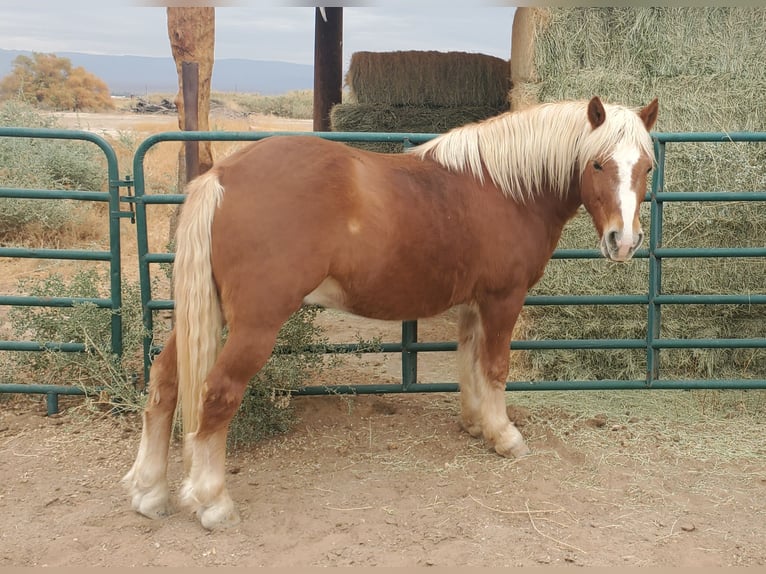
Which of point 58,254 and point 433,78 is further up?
point 433,78

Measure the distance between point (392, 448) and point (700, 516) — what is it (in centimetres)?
143

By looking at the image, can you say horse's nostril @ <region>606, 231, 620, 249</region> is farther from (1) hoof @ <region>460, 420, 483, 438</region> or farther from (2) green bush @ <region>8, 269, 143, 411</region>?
(2) green bush @ <region>8, 269, 143, 411</region>

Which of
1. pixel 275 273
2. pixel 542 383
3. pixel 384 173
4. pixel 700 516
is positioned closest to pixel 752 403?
pixel 542 383

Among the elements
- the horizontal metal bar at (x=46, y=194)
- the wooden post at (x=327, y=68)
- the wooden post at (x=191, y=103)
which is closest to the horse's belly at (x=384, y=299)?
the horizontal metal bar at (x=46, y=194)

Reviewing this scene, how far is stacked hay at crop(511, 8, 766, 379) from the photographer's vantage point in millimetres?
4352

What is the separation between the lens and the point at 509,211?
129 inches

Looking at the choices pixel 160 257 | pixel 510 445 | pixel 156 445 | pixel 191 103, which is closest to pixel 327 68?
pixel 191 103

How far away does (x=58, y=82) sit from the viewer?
98.2ft

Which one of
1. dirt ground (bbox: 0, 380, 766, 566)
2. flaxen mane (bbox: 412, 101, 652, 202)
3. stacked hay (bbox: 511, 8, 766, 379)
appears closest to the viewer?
dirt ground (bbox: 0, 380, 766, 566)

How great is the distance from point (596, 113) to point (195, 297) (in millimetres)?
1825

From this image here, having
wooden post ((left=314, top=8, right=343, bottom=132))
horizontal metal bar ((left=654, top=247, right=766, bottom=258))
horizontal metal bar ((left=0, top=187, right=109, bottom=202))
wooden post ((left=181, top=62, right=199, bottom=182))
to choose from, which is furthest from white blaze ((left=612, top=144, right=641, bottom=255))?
wooden post ((left=314, top=8, right=343, bottom=132))

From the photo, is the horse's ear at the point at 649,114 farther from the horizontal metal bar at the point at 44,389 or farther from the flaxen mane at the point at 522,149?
the horizontal metal bar at the point at 44,389

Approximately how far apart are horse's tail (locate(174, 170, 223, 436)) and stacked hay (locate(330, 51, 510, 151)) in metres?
3.36

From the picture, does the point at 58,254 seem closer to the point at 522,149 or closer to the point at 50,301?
the point at 50,301
